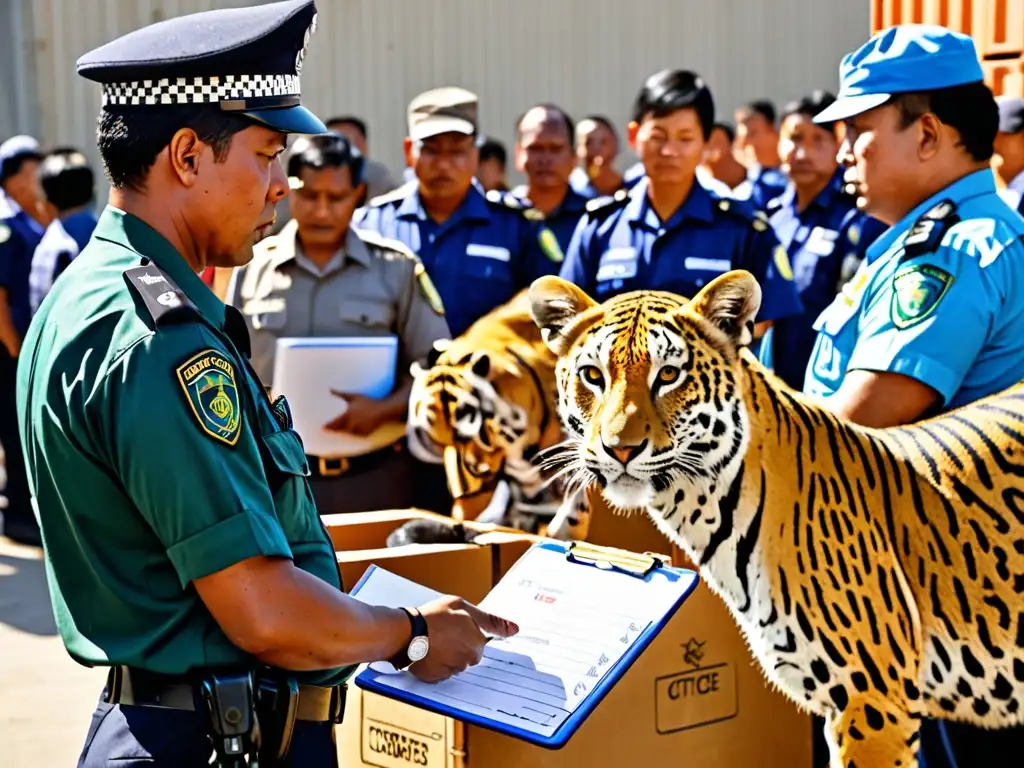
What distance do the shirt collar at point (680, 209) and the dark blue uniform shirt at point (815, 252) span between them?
65 centimetres

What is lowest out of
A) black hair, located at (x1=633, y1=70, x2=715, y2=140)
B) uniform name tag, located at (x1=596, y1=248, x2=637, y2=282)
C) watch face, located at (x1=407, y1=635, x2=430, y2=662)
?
watch face, located at (x1=407, y1=635, x2=430, y2=662)

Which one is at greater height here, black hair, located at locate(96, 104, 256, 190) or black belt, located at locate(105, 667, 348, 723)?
black hair, located at locate(96, 104, 256, 190)

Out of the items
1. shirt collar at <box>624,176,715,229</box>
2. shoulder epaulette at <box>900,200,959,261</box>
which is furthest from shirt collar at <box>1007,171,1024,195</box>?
shoulder epaulette at <box>900,200,959,261</box>

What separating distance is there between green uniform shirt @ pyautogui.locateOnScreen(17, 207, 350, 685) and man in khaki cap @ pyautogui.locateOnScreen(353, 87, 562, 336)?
3339mm

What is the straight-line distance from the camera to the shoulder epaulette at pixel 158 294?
163cm

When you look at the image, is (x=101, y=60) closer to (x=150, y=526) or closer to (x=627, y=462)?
(x=150, y=526)

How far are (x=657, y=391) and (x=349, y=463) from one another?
225 cm

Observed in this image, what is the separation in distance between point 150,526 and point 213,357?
228 mm

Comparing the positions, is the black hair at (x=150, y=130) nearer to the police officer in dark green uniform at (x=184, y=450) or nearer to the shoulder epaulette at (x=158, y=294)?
the police officer in dark green uniform at (x=184, y=450)

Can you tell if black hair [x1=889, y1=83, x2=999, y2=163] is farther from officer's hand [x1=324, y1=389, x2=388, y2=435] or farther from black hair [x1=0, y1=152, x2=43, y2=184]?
black hair [x1=0, y1=152, x2=43, y2=184]

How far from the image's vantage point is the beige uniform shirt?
4383 mm

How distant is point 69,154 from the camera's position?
7.35 m

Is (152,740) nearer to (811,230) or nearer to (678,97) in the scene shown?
(678,97)

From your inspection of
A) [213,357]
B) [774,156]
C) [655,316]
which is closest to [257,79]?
[213,357]
